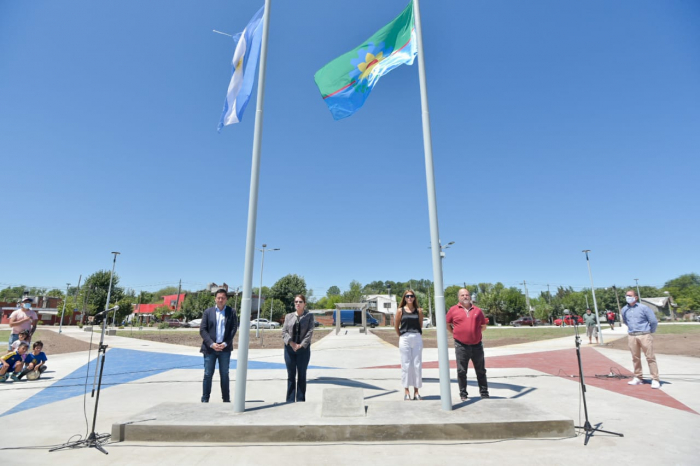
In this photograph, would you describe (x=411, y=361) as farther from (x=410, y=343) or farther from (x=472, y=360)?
(x=472, y=360)

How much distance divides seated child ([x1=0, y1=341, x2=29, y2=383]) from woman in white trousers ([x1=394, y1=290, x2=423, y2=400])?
964 cm

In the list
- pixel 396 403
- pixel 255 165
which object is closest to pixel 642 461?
pixel 396 403

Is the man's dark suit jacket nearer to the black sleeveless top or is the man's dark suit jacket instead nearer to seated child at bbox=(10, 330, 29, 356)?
the black sleeveless top

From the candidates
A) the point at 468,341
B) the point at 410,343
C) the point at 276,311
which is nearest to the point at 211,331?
the point at 410,343

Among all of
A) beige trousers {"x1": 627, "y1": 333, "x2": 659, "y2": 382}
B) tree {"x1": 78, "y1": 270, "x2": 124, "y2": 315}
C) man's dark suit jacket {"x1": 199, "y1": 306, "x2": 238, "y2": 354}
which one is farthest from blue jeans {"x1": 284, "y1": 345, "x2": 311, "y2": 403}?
tree {"x1": 78, "y1": 270, "x2": 124, "y2": 315}

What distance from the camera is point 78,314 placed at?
70938 mm

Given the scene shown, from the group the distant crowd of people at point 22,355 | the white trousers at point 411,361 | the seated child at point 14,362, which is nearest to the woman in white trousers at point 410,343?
the white trousers at point 411,361

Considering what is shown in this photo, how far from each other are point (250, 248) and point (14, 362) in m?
8.38

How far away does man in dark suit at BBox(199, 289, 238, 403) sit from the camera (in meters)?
6.10

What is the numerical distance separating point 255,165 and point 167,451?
406 centimetres

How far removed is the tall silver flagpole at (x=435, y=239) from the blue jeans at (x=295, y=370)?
7.59ft

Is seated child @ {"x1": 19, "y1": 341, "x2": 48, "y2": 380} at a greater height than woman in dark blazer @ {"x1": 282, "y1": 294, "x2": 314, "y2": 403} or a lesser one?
lesser

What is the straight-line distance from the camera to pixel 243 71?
7062mm

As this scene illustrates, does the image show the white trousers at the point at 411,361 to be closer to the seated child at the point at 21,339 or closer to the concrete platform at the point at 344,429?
the concrete platform at the point at 344,429
